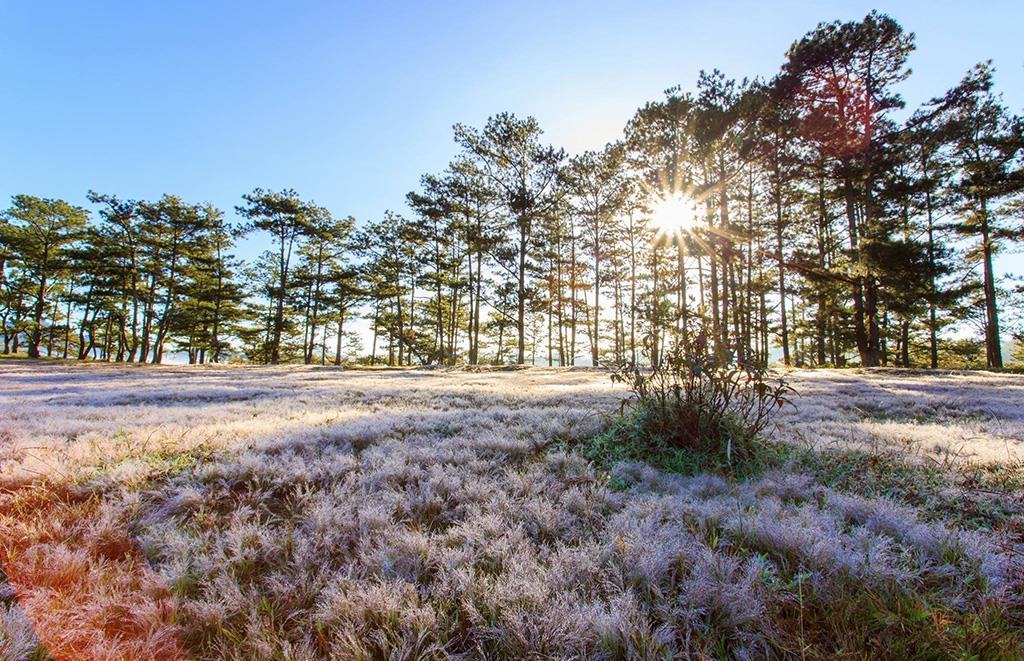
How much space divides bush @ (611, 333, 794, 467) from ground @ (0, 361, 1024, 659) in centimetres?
46

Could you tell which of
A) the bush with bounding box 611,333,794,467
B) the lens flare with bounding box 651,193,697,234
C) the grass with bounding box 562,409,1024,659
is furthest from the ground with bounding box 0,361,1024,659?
the lens flare with bounding box 651,193,697,234

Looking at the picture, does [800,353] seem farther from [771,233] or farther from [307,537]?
[307,537]

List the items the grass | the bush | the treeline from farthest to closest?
1. the treeline
2. the bush
3. the grass

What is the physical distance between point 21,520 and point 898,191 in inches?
1123

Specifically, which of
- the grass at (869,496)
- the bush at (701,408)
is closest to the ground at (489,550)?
the grass at (869,496)

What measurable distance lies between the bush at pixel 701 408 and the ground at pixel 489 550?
0.46 meters

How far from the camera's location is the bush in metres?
4.10

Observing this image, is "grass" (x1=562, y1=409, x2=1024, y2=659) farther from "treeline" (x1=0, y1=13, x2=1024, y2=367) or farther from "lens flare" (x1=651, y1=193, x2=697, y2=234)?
"lens flare" (x1=651, y1=193, x2=697, y2=234)

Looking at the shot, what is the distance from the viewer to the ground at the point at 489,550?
1.67 m

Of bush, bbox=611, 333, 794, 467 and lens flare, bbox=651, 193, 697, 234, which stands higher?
lens flare, bbox=651, 193, 697, 234

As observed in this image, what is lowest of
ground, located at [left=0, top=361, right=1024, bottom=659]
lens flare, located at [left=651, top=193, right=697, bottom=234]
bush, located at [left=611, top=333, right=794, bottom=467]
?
ground, located at [left=0, top=361, right=1024, bottom=659]

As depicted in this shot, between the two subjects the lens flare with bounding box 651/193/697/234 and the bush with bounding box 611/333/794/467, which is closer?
the bush with bounding box 611/333/794/467

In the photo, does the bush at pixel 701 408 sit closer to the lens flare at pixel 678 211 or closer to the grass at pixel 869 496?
the grass at pixel 869 496

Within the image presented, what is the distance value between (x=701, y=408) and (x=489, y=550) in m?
3.04
